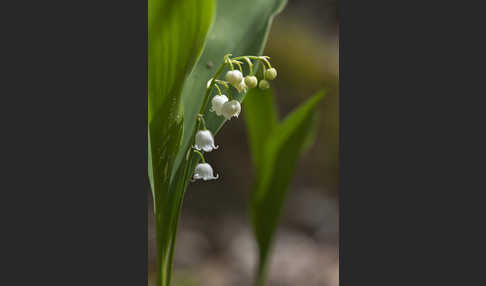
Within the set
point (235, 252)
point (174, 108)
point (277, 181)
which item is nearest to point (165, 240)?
point (174, 108)

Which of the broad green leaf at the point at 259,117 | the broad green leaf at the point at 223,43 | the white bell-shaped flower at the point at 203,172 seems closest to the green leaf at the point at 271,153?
the broad green leaf at the point at 259,117

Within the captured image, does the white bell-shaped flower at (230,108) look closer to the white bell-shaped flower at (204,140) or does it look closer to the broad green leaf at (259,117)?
the white bell-shaped flower at (204,140)

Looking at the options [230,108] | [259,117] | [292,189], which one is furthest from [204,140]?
[292,189]

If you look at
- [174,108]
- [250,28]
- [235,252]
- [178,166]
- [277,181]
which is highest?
[250,28]

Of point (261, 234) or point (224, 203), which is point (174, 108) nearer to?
point (261, 234)

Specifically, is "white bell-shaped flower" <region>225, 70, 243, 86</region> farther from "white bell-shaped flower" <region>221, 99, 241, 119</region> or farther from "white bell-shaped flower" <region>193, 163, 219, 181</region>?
"white bell-shaped flower" <region>193, 163, 219, 181</region>

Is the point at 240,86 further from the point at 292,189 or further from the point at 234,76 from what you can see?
the point at 292,189

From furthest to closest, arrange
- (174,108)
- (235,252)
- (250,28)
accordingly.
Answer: (235,252) → (250,28) → (174,108)
